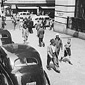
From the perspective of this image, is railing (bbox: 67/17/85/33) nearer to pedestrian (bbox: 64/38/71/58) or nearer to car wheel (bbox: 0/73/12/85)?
pedestrian (bbox: 64/38/71/58)

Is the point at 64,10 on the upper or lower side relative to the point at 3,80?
upper

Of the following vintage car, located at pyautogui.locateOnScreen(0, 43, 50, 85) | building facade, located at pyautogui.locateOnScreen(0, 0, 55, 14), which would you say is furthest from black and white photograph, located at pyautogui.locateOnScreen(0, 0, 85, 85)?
building facade, located at pyautogui.locateOnScreen(0, 0, 55, 14)

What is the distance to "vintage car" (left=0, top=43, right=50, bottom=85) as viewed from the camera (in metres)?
8.18

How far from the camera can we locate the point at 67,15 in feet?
80.4

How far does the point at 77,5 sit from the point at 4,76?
17387 mm

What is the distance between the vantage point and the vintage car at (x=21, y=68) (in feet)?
26.8

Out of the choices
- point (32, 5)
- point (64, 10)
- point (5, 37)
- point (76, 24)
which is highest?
point (32, 5)

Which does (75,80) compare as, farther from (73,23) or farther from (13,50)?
(73,23)

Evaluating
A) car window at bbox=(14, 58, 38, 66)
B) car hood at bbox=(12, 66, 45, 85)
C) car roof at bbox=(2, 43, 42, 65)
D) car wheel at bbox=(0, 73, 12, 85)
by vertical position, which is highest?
car roof at bbox=(2, 43, 42, 65)

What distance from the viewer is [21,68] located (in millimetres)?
8398

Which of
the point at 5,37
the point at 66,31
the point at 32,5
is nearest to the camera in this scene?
the point at 5,37

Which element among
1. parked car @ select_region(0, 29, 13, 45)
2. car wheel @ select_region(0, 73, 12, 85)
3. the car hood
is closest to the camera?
the car hood

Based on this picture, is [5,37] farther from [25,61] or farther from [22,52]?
[25,61]

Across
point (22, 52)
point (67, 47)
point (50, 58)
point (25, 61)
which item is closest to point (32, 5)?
point (67, 47)
